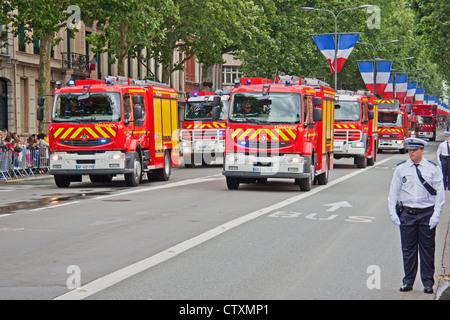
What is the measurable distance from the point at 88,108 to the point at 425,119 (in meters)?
64.3

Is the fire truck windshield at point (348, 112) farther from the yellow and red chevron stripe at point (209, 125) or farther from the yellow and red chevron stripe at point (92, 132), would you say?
the yellow and red chevron stripe at point (92, 132)

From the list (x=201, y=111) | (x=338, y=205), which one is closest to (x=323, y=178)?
(x=338, y=205)

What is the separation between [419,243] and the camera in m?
8.63

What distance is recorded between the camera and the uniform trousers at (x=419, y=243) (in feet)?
28.0

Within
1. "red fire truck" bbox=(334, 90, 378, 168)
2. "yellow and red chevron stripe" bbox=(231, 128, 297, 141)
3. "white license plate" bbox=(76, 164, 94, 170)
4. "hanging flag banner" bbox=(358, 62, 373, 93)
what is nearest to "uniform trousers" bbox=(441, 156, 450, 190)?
"yellow and red chevron stripe" bbox=(231, 128, 297, 141)

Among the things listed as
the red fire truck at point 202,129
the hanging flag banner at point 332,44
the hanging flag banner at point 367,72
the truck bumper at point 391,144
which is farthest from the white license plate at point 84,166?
the truck bumper at point 391,144

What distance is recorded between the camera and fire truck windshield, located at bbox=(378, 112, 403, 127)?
47969 millimetres

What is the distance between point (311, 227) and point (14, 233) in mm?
4751

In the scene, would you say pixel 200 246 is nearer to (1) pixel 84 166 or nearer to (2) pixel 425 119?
(1) pixel 84 166

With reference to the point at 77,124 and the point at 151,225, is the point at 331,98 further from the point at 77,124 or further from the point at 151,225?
the point at 151,225

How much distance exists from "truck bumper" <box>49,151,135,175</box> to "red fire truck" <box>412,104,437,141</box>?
62.4 metres

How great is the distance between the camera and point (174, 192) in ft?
69.2

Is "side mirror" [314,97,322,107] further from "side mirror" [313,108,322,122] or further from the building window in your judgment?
the building window

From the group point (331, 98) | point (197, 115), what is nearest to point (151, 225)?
point (331, 98)
